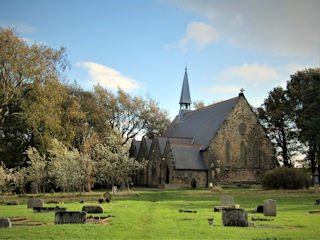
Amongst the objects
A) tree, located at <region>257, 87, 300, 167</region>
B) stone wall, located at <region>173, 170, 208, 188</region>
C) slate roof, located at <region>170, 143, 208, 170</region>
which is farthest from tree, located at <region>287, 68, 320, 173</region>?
stone wall, located at <region>173, 170, 208, 188</region>

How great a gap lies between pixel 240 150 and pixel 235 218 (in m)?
35.6

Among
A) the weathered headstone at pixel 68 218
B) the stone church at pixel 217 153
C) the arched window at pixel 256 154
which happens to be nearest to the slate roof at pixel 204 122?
the stone church at pixel 217 153

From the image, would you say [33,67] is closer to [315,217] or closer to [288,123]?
[315,217]

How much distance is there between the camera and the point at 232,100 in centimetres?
Answer: 4934

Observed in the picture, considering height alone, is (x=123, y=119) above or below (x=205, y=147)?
above

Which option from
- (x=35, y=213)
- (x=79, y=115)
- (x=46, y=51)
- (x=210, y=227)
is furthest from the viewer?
(x=79, y=115)

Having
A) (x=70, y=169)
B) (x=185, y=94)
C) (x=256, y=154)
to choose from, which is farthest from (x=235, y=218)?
(x=185, y=94)

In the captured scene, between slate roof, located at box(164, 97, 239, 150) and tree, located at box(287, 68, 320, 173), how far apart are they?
318 inches

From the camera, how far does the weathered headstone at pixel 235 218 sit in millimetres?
13500

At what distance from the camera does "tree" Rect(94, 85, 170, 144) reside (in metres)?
62.7

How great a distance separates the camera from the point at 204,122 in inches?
2062

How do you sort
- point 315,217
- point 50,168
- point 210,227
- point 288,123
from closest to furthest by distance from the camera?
point 210,227 < point 315,217 < point 50,168 < point 288,123

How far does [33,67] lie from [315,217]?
93.7ft

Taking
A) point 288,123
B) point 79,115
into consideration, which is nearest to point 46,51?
point 79,115
